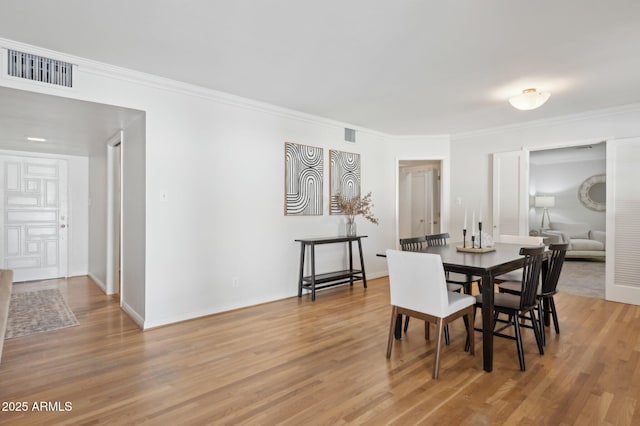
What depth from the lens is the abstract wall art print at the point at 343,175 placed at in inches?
208

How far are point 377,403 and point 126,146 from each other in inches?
149

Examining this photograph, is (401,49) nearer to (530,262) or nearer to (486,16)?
(486,16)

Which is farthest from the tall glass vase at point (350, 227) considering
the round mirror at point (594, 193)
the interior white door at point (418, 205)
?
the round mirror at point (594, 193)

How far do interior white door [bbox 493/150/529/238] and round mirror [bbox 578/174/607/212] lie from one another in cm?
440

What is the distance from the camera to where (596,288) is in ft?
17.4

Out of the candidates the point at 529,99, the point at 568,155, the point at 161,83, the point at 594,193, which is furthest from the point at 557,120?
the point at 161,83

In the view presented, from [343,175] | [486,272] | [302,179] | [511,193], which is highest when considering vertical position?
[343,175]

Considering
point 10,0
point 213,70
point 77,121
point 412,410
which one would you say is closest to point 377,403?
point 412,410

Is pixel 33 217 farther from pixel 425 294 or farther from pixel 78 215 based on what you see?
pixel 425 294

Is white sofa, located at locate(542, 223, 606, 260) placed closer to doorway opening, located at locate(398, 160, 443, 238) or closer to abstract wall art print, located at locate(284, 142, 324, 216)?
doorway opening, located at locate(398, 160, 443, 238)

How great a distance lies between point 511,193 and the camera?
5.54 m

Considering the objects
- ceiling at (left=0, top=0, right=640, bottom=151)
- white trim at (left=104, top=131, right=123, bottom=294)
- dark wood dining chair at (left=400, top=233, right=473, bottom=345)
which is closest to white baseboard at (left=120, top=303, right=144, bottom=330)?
white trim at (left=104, top=131, right=123, bottom=294)

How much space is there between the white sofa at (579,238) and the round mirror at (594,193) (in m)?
0.52

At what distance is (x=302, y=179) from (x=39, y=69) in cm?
296
